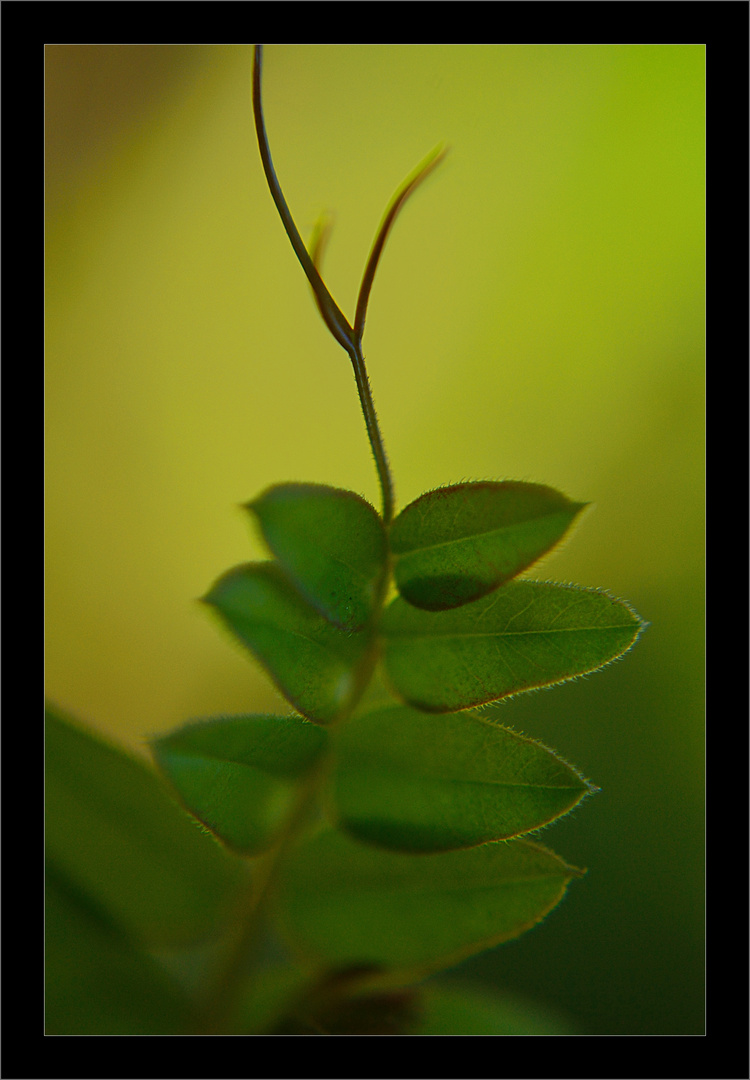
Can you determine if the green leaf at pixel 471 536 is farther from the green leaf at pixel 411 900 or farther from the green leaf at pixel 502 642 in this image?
the green leaf at pixel 411 900

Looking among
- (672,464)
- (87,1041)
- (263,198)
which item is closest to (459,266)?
(263,198)

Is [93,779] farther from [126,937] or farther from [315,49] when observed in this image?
[315,49]

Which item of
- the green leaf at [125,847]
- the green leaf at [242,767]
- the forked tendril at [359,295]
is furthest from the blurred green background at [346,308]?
the forked tendril at [359,295]

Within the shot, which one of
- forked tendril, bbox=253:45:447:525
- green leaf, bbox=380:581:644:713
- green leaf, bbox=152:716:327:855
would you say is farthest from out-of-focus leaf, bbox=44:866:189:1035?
forked tendril, bbox=253:45:447:525

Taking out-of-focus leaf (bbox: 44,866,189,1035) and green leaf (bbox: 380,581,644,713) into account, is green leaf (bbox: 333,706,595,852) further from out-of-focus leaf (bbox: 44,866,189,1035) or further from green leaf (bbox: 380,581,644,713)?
out-of-focus leaf (bbox: 44,866,189,1035)

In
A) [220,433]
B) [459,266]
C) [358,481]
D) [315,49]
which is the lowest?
[358,481]

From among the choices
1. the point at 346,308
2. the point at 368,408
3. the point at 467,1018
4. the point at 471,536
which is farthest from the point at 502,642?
the point at 346,308
